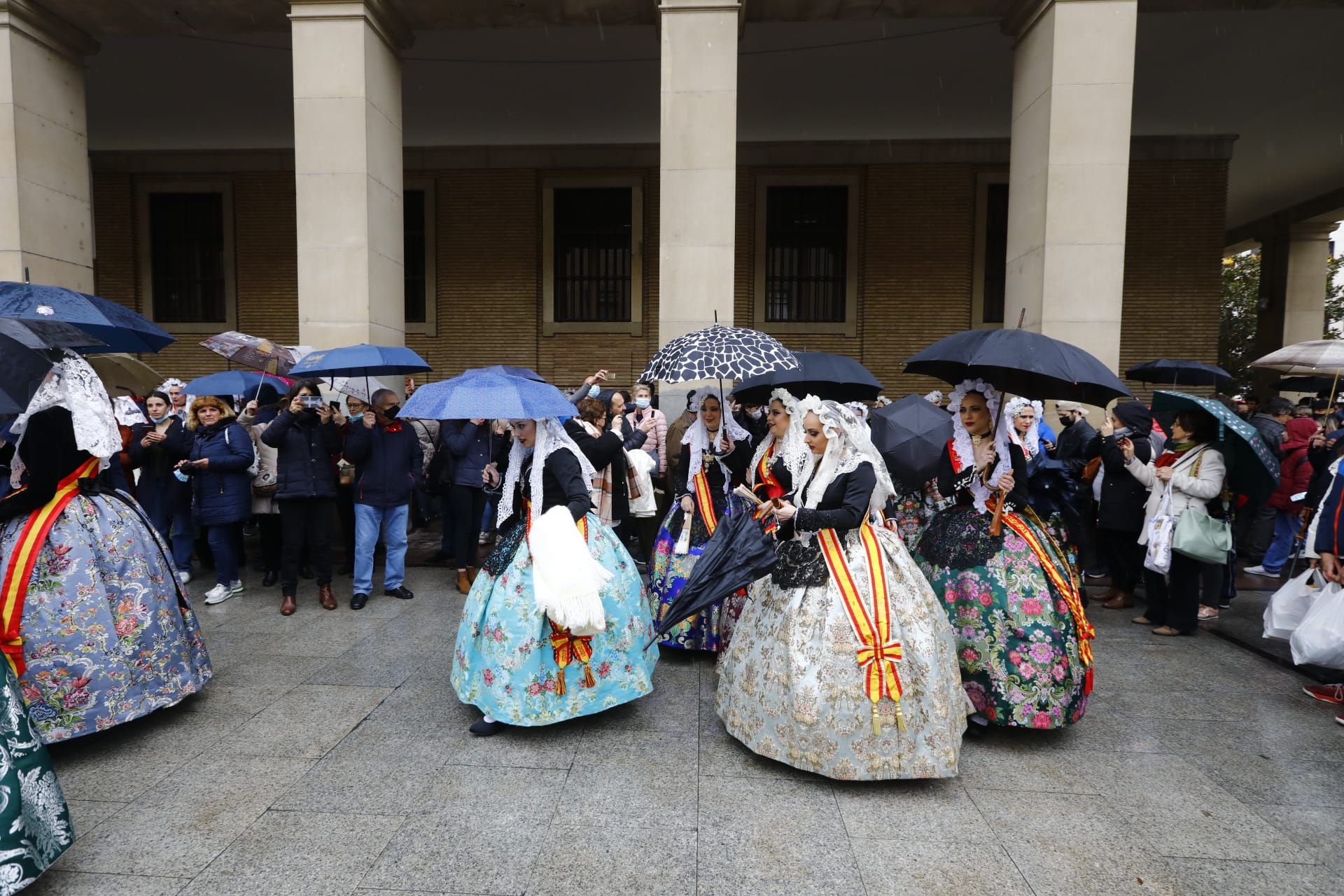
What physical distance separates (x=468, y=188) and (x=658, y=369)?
36.7ft

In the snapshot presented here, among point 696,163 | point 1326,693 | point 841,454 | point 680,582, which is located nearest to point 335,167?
point 696,163

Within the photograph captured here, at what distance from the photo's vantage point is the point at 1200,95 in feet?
42.3

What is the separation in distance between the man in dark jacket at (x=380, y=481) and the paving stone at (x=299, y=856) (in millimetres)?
3339

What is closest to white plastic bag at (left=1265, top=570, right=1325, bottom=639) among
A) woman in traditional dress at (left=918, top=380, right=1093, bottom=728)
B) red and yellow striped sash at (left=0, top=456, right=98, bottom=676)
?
woman in traditional dress at (left=918, top=380, right=1093, bottom=728)

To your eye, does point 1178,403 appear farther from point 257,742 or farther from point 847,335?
point 847,335

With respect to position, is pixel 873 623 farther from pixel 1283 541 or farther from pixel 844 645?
pixel 1283 541

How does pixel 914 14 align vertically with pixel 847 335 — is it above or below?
above

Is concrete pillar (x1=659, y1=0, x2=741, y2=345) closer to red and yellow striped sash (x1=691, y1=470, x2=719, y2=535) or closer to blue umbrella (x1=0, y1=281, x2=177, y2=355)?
red and yellow striped sash (x1=691, y1=470, x2=719, y2=535)

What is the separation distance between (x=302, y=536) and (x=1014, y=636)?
5497mm

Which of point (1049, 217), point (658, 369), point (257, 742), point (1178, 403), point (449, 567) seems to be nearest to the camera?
point (257, 742)

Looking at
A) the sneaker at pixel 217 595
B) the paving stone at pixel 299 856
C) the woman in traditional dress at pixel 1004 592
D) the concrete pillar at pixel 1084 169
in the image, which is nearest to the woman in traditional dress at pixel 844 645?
the woman in traditional dress at pixel 1004 592

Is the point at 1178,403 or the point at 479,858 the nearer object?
the point at 479,858

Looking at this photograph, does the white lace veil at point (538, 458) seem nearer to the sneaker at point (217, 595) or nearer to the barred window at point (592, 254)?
the sneaker at point (217, 595)

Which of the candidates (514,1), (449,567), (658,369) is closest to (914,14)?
(514,1)
